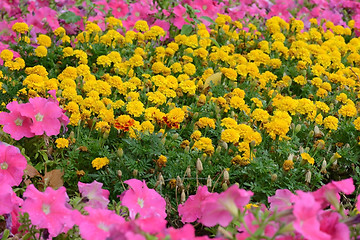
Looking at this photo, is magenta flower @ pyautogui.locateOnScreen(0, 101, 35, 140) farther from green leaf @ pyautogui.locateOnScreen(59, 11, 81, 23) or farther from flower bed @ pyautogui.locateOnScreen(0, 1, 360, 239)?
green leaf @ pyautogui.locateOnScreen(59, 11, 81, 23)

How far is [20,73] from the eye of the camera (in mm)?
2863

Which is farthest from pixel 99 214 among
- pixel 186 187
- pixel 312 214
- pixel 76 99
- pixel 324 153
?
pixel 324 153

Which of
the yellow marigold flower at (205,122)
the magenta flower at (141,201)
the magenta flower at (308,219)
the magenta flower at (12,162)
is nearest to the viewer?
the magenta flower at (308,219)

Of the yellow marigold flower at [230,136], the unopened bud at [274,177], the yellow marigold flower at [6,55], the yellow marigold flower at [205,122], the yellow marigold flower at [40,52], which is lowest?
the yellow marigold flower at [40,52]

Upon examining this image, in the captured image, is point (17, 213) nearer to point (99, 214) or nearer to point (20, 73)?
point (99, 214)

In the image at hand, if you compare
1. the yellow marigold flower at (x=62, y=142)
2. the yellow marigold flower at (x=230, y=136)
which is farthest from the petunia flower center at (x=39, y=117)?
the yellow marigold flower at (x=230, y=136)

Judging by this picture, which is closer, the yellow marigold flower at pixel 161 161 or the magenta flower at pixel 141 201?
the magenta flower at pixel 141 201

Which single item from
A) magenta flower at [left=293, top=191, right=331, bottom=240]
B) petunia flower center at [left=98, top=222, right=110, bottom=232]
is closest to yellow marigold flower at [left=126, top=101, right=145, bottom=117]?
petunia flower center at [left=98, top=222, right=110, bottom=232]

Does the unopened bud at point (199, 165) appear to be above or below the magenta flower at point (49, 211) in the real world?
below

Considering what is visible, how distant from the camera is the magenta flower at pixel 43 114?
202 centimetres

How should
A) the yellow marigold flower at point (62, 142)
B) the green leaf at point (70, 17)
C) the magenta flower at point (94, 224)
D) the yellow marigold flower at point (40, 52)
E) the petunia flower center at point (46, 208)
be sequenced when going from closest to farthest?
the magenta flower at point (94, 224) < the petunia flower center at point (46, 208) < the yellow marigold flower at point (62, 142) < the yellow marigold flower at point (40, 52) < the green leaf at point (70, 17)

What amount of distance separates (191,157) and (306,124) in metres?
0.73

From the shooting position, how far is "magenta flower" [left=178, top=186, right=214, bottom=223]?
179cm

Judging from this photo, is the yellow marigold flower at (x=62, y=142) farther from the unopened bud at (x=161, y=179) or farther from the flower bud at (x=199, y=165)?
the flower bud at (x=199, y=165)
